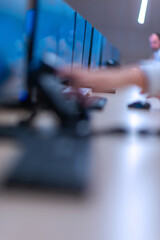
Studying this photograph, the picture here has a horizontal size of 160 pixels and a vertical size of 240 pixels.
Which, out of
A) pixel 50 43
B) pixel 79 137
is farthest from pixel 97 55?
pixel 79 137

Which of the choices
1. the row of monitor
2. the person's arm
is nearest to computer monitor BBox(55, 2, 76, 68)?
the row of monitor

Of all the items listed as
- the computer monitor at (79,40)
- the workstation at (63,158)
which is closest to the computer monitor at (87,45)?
the computer monitor at (79,40)

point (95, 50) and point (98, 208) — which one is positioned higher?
point (95, 50)

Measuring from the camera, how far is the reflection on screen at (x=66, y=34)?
2.99ft

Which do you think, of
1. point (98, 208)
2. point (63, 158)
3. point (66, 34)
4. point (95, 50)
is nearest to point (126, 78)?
point (66, 34)

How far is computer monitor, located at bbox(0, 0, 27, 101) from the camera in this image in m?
0.59

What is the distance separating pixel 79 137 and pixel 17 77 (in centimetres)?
20

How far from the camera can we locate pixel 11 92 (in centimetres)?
66

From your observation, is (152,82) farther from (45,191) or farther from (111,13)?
(111,13)

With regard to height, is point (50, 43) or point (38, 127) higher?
point (50, 43)

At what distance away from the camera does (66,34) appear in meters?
0.98

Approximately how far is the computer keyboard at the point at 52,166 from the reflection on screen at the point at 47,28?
22cm

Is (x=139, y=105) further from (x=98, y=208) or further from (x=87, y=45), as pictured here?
(x=98, y=208)

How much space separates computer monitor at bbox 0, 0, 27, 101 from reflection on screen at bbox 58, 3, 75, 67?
26cm
